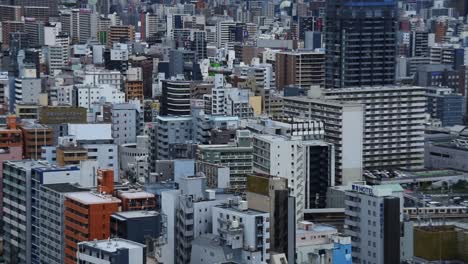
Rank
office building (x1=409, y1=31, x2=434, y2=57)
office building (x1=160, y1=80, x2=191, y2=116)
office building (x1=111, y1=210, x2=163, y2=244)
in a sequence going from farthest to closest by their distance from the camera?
office building (x1=409, y1=31, x2=434, y2=57)
office building (x1=160, y1=80, x2=191, y2=116)
office building (x1=111, y1=210, x2=163, y2=244)

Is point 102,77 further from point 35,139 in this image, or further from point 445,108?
point 35,139

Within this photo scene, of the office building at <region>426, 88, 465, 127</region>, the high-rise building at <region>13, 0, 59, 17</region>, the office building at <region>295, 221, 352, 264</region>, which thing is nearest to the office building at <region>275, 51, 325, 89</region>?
the office building at <region>426, 88, 465, 127</region>

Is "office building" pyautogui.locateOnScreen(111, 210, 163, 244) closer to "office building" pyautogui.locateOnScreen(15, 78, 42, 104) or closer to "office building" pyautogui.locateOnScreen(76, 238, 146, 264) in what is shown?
"office building" pyautogui.locateOnScreen(76, 238, 146, 264)

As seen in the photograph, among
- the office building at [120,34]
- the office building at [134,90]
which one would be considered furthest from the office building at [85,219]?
the office building at [120,34]

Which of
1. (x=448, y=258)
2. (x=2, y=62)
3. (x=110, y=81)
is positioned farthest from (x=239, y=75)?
(x=448, y=258)

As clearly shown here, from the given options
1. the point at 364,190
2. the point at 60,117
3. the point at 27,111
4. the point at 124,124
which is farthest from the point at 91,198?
the point at 124,124

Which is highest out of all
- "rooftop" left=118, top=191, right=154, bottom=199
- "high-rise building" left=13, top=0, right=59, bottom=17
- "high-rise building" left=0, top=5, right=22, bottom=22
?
"high-rise building" left=13, top=0, right=59, bottom=17

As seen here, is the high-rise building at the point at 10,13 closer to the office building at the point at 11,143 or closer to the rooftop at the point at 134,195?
the office building at the point at 11,143
